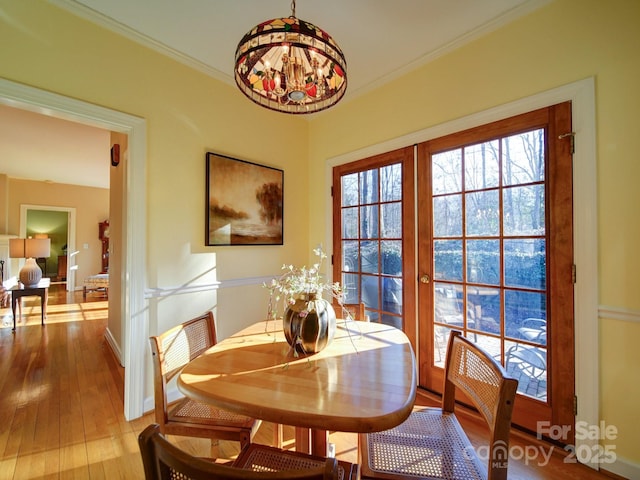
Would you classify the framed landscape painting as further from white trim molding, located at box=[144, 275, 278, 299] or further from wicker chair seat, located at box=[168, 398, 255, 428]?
wicker chair seat, located at box=[168, 398, 255, 428]

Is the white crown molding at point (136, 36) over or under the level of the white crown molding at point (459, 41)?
over

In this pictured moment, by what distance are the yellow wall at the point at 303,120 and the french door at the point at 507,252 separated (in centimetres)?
17

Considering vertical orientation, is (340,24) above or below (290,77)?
above

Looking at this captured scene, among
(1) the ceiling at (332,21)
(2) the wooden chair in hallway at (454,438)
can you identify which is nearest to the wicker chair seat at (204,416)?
(2) the wooden chair in hallway at (454,438)

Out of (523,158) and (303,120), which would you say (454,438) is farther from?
(303,120)

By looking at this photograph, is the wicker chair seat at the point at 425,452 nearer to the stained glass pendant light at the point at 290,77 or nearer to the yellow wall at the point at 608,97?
the yellow wall at the point at 608,97

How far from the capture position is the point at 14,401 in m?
2.19

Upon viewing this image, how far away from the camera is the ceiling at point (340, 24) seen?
1771 millimetres

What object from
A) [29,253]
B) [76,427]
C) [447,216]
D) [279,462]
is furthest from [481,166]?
[29,253]

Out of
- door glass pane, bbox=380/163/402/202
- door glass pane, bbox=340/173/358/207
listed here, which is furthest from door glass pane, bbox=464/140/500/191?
door glass pane, bbox=340/173/358/207

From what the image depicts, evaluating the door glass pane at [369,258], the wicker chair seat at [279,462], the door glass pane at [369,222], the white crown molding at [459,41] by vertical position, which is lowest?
the wicker chair seat at [279,462]

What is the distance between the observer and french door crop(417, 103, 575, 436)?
66.0 inches

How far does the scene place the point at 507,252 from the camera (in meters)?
1.90

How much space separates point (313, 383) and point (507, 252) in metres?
1.63
